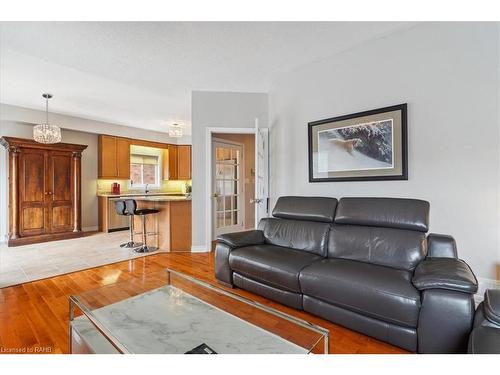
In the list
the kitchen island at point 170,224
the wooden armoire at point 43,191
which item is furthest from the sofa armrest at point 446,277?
the wooden armoire at point 43,191

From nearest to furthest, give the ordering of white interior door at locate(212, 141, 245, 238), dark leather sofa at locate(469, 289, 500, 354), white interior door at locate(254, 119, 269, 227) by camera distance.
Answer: dark leather sofa at locate(469, 289, 500, 354)
white interior door at locate(254, 119, 269, 227)
white interior door at locate(212, 141, 245, 238)

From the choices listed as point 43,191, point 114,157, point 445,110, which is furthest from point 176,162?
point 445,110

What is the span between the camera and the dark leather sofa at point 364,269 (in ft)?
4.82

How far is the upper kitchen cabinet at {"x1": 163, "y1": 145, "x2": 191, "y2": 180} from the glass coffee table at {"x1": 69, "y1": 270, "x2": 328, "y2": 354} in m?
5.74

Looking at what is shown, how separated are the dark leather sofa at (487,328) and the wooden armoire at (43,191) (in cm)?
597

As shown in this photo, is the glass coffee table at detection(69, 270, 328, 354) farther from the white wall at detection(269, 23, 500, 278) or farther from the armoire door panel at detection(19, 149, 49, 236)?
the armoire door panel at detection(19, 149, 49, 236)

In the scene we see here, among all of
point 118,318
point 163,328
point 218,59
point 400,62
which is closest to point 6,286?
point 118,318

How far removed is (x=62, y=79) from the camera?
3705 millimetres

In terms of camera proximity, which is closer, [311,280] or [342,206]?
[311,280]

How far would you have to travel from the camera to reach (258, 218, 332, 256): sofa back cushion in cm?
251

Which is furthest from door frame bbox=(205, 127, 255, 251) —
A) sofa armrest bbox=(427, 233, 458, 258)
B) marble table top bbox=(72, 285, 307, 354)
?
sofa armrest bbox=(427, 233, 458, 258)

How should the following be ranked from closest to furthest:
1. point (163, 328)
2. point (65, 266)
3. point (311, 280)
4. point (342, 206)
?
point (163, 328), point (311, 280), point (342, 206), point (65, 266)
